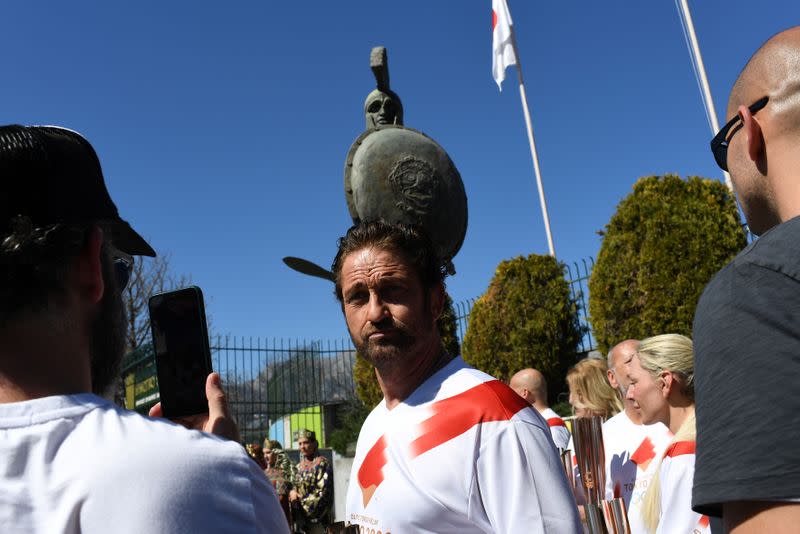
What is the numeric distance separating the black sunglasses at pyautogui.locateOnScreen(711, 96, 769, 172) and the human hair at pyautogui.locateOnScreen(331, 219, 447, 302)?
123 centimetres

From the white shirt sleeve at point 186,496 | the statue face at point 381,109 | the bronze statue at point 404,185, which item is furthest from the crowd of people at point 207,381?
the statue face at point 381,109

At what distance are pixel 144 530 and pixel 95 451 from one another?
15cm

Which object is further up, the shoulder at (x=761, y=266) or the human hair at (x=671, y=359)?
the human hair at (x=671, y=359)

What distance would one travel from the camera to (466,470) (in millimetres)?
1918

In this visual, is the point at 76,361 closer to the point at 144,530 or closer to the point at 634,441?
the point at 144,530

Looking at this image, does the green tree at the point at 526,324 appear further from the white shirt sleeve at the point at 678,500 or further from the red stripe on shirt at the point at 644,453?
the white shirt sleeve at the point at 678,500

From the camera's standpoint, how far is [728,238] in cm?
865

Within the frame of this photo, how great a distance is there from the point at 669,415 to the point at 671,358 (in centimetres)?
31

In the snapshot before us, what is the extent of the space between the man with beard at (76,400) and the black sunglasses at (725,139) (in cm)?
109

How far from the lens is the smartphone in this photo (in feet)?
4.97

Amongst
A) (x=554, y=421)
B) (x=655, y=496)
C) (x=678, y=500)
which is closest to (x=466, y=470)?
(x=678, y=500)

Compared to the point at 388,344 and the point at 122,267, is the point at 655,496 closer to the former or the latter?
the point at 388,344

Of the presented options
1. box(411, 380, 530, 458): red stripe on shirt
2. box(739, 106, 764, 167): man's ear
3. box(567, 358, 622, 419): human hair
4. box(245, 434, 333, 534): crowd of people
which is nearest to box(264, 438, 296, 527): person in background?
box(245, 434, 333, 534): crowd of people

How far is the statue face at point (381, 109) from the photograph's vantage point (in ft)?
17.4
